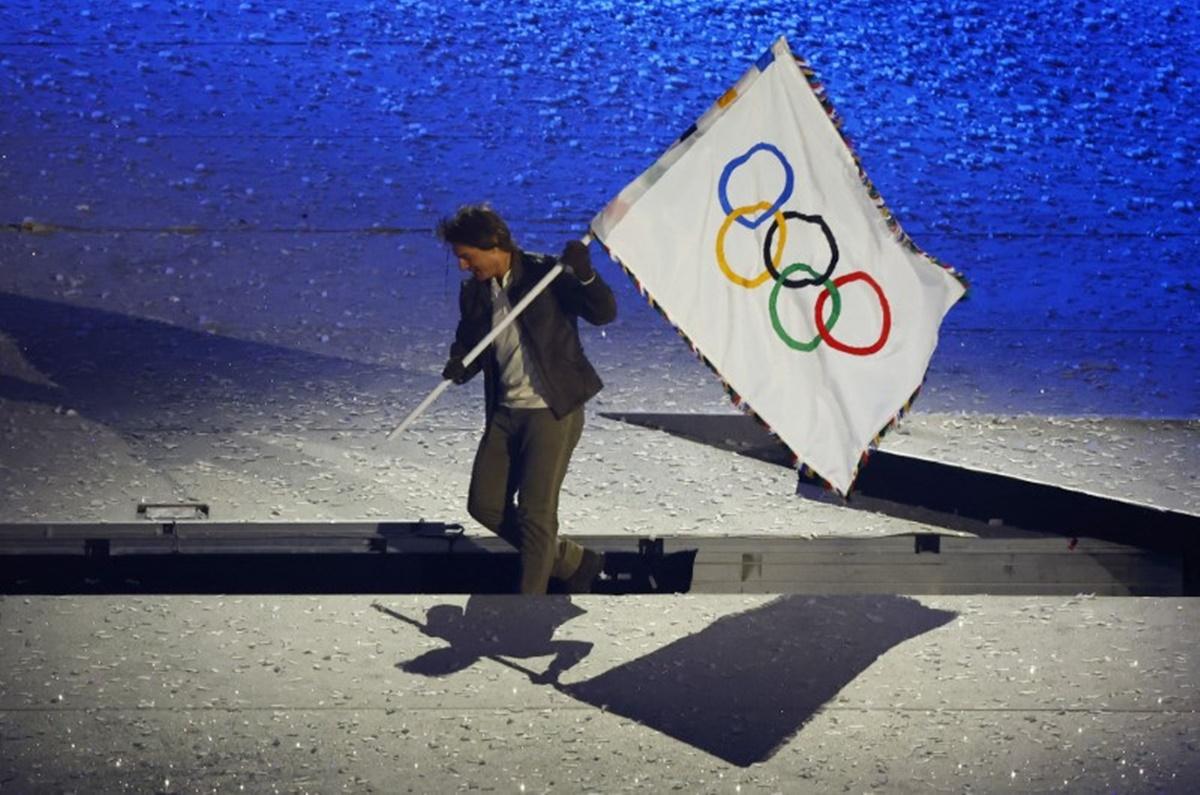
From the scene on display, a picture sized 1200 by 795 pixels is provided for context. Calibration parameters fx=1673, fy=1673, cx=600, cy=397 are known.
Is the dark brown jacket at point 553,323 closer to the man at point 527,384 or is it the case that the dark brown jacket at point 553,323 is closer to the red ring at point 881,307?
the man at point 527,384

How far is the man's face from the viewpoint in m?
4.32

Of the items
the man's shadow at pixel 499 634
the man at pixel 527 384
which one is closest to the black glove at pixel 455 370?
the man at pixel 527 384

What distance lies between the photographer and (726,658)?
409 cm

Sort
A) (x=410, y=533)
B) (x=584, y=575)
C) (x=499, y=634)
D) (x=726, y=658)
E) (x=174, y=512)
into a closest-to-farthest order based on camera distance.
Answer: (x=726, y=658)
(x=499, y=634)
(x=584, y=575)
(x=410, y=533)
(x=174, y=512)

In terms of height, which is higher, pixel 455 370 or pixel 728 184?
pixel 728 184

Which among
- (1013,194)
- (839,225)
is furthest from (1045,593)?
(1013,194)

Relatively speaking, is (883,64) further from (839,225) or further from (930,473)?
(839,225)

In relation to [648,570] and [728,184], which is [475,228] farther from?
[648,570]

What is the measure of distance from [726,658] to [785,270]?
1041 millimetres

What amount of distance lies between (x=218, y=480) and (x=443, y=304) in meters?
1.89

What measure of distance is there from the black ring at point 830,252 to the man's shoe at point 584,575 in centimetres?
94

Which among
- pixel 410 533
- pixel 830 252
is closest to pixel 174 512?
pixel 410 533

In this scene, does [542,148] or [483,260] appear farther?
[542,148]

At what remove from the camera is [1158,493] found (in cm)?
545
